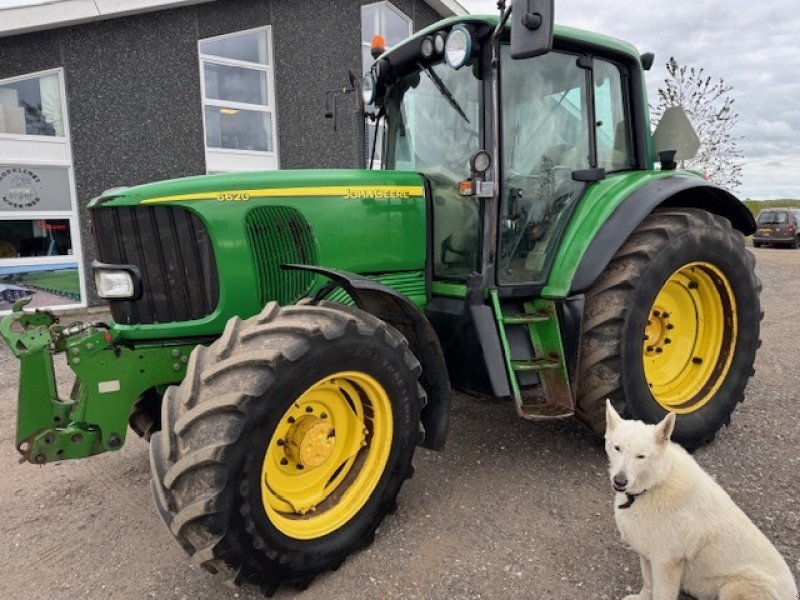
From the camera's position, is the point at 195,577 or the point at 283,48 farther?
the point at 283,48

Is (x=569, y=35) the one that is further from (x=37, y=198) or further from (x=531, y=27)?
(x=37, y=198)

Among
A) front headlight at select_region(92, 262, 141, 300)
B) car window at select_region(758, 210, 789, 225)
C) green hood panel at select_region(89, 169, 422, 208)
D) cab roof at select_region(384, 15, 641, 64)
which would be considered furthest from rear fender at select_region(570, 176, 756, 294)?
car window at select_region(758, 210, 789, 225)

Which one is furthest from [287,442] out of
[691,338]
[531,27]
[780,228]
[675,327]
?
[780,228]

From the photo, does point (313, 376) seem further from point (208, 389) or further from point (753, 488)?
point (753, 488)

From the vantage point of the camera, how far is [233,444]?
2156 mm

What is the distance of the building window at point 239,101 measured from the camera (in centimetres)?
977

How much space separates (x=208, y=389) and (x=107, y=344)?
0.76m

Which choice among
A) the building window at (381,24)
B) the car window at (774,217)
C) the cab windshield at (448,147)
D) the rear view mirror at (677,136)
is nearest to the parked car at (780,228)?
the car window at (774,217)

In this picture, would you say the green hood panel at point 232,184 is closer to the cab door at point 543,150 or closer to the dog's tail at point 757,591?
the cab door at point 543,150

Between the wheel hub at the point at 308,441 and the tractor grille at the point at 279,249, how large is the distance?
710mm

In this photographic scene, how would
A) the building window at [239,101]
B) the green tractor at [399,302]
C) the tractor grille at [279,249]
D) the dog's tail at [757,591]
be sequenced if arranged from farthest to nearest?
the building window at [239,101], the tractor grille at [279,249], the green tractor at [399,302], the dog's tail at [757,591]

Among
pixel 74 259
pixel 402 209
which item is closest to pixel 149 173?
pixel 74 259

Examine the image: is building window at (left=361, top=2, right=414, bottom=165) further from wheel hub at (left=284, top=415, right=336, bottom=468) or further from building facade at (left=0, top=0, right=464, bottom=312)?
wheel hub at (left=284, top=415, right=336, bottom=468)

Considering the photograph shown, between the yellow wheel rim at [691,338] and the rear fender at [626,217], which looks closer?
the rear fender at [626,217]
